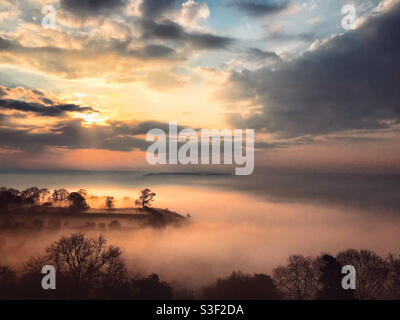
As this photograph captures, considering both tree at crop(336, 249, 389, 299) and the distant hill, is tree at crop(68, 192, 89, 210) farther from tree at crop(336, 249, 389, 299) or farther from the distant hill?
tree at crop(336, 249, 389, 299)

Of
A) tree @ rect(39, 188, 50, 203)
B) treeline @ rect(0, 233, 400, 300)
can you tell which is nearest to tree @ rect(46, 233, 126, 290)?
treeline @ rect(0, 233, 400, 300)

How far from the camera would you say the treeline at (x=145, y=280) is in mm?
41594

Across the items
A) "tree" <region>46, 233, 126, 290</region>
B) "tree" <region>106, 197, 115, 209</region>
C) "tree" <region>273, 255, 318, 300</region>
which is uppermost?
"tree" <region>106, 197, 115, 209</region>

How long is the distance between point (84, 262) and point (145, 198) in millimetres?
58005

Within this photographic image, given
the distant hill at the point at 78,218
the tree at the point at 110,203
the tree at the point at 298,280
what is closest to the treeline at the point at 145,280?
the tree at the point at 298,280

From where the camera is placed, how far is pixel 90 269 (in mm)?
44562

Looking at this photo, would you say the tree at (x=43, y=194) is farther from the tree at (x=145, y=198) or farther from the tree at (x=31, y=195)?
the tree at (x=145, y=198)

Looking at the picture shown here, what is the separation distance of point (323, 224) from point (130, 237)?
156 metres

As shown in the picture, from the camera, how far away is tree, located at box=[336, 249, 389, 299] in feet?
137

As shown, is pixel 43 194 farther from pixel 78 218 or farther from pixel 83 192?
pixel 78 218

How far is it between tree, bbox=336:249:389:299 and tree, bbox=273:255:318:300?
22.9 feet

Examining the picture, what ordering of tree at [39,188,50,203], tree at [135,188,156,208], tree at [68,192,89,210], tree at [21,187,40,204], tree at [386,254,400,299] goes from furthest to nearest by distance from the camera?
1. tree at [135,188,156,208]
2. tree at [68,192,89,210]
3. tree at [39,188,50,203]
4. tree at [21,187,40,204]
5. tree at [386,254,400,299]
